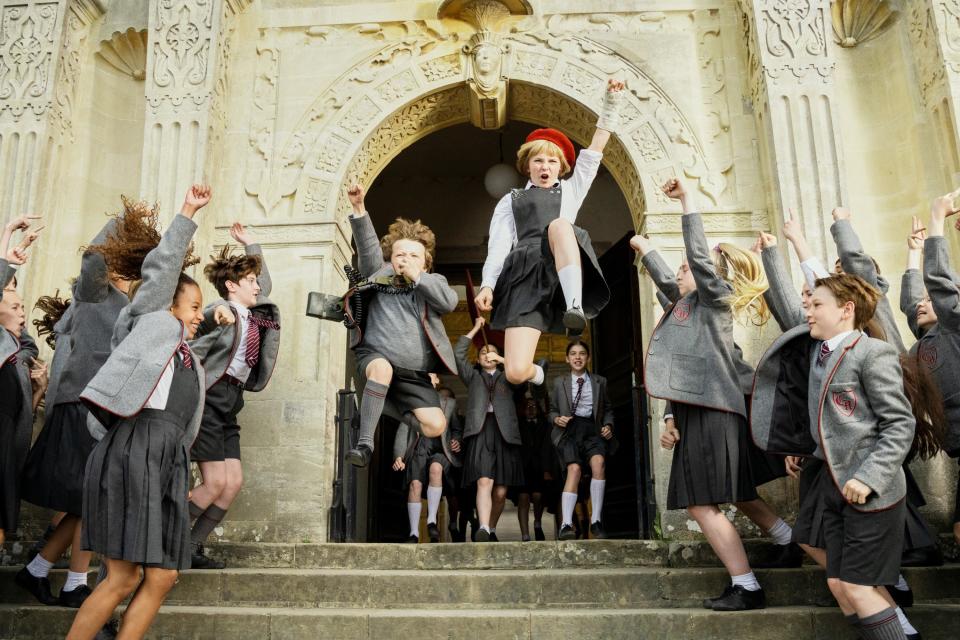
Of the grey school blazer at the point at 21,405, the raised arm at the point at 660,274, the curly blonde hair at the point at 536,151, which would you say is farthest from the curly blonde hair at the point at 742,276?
the grey school blazer at the point at 21,405

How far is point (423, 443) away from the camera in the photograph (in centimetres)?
790

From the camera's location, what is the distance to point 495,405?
721 centimetres

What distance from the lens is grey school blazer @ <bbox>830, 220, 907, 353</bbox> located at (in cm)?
452

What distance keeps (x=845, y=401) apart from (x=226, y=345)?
3.44 m

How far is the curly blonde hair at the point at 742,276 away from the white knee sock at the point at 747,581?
1.34 metres

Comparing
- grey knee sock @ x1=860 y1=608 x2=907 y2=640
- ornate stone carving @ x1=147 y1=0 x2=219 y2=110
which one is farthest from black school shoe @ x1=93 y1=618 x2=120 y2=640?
ornate stone carving @ x1=147 y1=0 x2=219 y2=110

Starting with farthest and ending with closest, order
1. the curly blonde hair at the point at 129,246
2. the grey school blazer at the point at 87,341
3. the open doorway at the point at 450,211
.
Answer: the open doorway at the point at 450,211, the grey school blazer at the point at 87,341, the curly blonde hair at the point at 129,246

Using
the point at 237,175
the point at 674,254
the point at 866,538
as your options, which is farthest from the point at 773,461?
the point at 237,175

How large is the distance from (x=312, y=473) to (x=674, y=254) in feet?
11.4

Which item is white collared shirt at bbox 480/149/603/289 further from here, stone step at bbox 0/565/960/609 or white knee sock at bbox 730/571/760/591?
white knee sock at bbox 730/571/760/591

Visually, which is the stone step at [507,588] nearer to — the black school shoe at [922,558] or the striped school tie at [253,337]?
the black school shoe at [922,558]

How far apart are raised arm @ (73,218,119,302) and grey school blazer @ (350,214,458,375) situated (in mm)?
1349

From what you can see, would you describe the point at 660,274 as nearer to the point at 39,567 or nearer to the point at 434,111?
the point at 39,567

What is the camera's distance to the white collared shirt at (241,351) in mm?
5262
